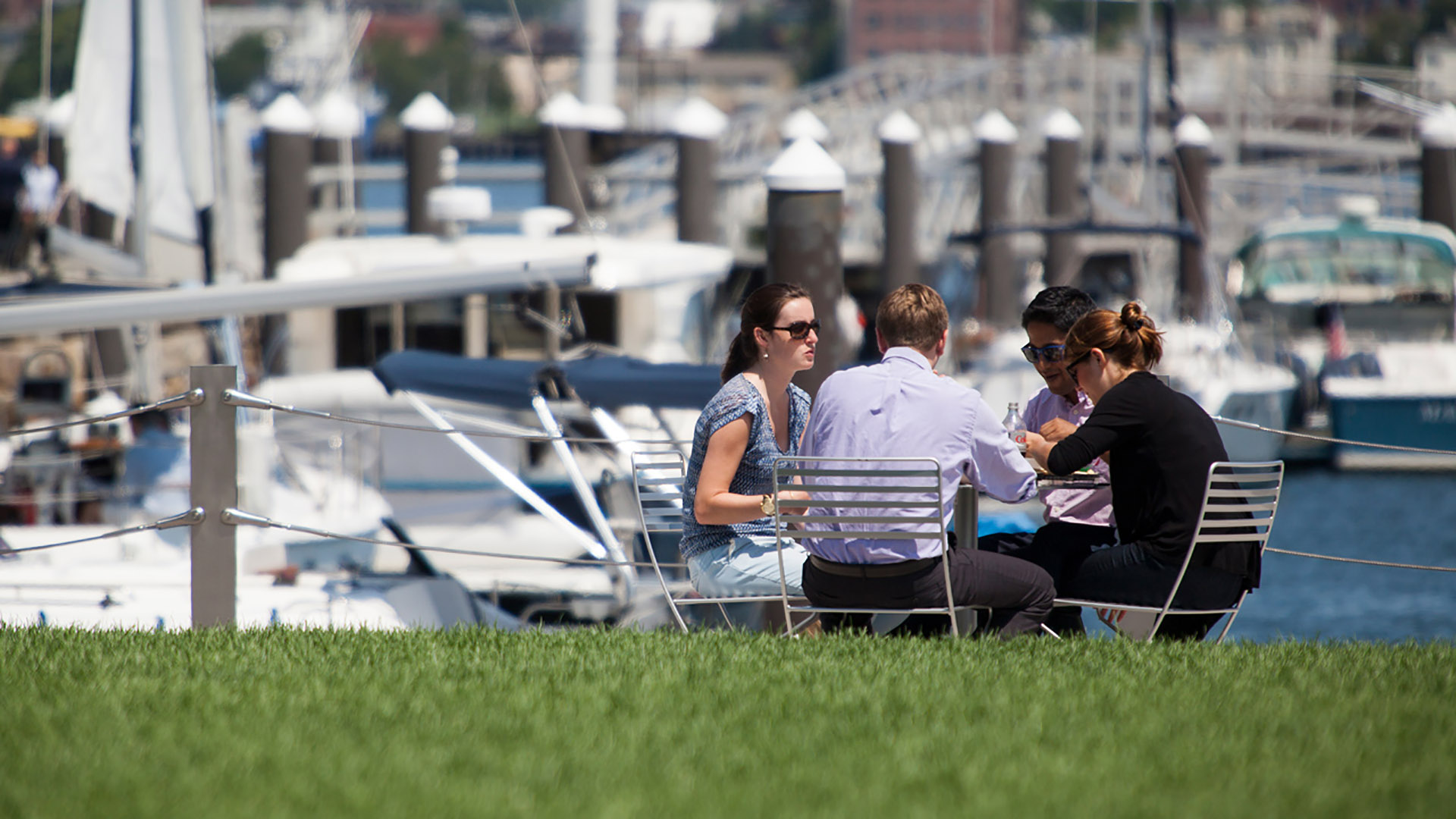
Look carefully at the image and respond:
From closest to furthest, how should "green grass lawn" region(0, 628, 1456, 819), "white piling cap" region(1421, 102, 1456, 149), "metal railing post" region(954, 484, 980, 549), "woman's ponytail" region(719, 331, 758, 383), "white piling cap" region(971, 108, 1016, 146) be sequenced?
1. "green grass lawn" region(0, 628, 1456, 819)
2. "woman's ponytail" region(719, 331, 758, 383)
3. "metal railing post" region(954, 484, 980, 549)
4. "white piling cap" region(1421, 102, 1456, 149)
5. "white piling cap" region(971, 108, 1016, 146)

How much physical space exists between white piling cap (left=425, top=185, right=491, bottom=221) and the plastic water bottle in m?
6.76

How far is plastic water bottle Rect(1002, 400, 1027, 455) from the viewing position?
5.06 metres

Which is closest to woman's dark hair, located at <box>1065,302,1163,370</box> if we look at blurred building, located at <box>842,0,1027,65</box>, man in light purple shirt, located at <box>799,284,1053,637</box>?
man in light purple shirt, located at <box>799,284,1053,637</box>

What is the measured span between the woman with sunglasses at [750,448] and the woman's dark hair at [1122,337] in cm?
85

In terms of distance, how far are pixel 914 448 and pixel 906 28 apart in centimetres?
11788

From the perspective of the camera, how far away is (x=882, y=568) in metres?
4.76

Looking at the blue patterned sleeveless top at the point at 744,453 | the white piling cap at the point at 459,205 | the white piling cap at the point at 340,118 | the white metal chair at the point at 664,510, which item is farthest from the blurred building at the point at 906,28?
the blue patterned sleeveless top at the point at 744,453

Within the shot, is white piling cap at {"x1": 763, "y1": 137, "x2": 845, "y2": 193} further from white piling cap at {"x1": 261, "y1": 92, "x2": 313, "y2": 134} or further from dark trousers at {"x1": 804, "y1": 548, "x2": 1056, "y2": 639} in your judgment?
white piling cap at {"x1": 261, "y1": 92, "x2": 313, "y2": 134}

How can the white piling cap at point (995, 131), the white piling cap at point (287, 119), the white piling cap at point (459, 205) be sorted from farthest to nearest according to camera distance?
the white piling cap at point (995, 131)
the white piling cap at point (287, 119)
the white piling cap at point (459, 205)

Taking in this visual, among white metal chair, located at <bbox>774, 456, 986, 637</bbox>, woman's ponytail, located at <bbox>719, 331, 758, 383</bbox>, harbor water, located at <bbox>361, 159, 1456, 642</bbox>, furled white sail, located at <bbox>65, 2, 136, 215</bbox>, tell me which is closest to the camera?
white metal chair, located at <bbox>774, 456, 986, 637</bbox>

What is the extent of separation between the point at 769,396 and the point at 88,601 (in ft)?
13.5

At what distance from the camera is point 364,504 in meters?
10.1

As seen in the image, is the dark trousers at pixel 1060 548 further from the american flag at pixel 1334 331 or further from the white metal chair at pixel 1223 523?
the american flag at pixel 1334 331

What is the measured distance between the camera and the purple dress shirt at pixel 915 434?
184 inches
